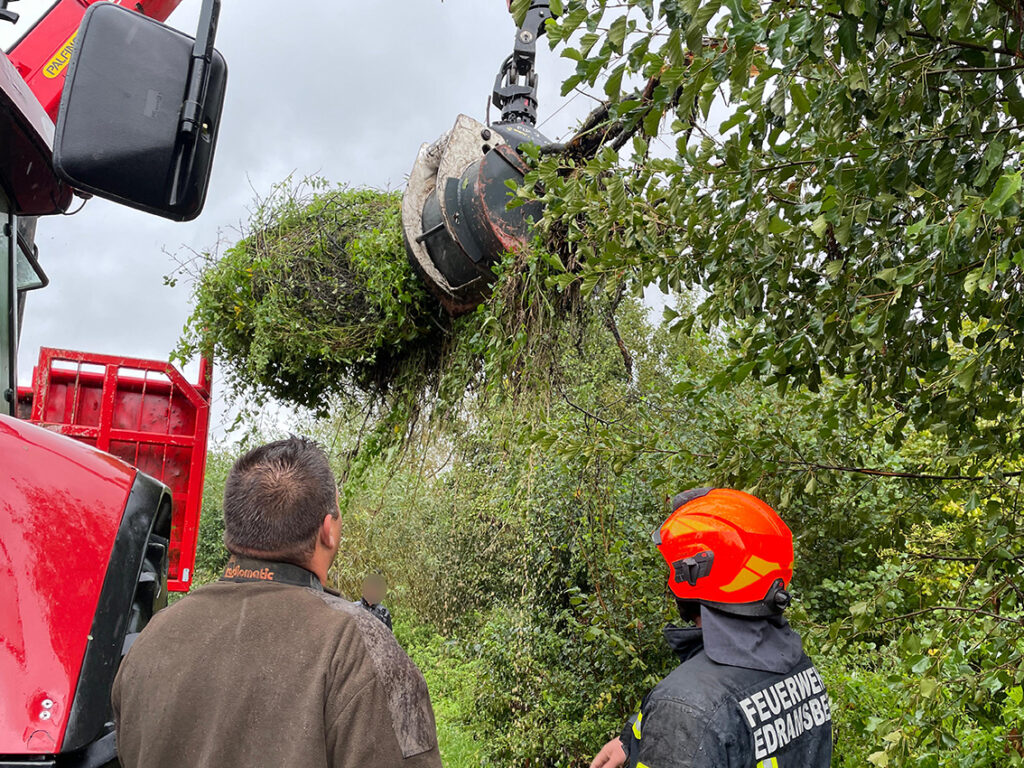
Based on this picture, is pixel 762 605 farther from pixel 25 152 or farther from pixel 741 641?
pixel 25 152

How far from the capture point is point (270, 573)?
63.2 inches

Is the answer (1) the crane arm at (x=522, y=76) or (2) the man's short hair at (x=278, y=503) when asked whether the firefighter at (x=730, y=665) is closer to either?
(2) the man's short hair at (x=278, y=503)

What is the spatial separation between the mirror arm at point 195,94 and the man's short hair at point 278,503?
2.65 feet

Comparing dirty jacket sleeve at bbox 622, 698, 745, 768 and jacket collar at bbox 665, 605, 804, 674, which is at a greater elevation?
jacket collar at bbox 665, 605, 804, 674

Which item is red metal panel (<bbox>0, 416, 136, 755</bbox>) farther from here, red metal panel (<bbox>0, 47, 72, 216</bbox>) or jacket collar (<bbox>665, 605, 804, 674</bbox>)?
jacket collar (<bbox>665, 605, 804, 674</bbox>)

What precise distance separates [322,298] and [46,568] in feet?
9.22

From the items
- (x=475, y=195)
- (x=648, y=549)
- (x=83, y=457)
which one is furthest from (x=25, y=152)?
(x=648, y=549)

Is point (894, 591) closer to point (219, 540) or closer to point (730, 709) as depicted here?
point (730, 709)

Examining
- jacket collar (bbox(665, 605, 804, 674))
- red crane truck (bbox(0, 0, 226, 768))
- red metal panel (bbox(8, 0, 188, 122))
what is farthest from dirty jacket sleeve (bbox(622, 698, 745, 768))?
red metal panel (bbox(8, 0, 188, 122))

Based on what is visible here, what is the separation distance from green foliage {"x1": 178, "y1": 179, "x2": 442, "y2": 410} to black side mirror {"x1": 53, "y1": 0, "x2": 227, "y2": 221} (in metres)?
A: 2.00

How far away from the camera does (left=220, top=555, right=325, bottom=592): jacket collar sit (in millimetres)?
1604

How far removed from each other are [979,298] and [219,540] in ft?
52.3

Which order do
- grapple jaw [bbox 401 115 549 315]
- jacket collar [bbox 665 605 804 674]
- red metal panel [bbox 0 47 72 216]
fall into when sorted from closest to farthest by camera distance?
jacket collar [bbox 665 605 804 674]
red metal panel [bbox 0 47 72 216]
grapple jaw [bbox 401 115 549 315]

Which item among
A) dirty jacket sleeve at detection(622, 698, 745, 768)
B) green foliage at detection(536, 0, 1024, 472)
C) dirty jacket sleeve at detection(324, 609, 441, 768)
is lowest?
dirty jacket sleeve at detection(622, 698, 745, 768)
